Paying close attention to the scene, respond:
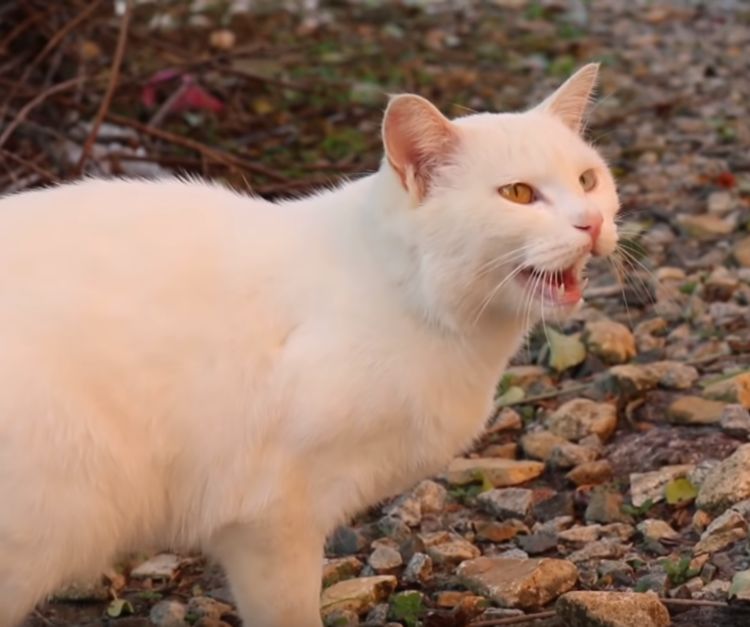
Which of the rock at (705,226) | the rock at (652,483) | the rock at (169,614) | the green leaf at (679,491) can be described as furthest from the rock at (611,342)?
the rock at (169,614)

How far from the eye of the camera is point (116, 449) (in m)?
2.88

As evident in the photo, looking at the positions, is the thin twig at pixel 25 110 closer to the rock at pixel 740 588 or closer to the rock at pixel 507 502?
the rock at pixel 507 502

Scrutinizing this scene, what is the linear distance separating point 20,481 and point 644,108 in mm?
5595

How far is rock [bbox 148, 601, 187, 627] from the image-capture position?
346 cm

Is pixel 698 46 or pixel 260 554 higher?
pixel 698 46

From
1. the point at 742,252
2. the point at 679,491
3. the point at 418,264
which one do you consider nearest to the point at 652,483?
the point at 679,491

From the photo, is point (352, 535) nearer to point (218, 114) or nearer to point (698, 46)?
point (218, 114)

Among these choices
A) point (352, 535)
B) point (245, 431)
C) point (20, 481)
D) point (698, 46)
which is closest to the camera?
→ point (20, 481)

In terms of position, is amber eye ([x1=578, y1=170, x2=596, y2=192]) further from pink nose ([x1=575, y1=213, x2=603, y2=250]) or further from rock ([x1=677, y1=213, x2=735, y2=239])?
rock ([x1=677, y1=213, x2=735, y2=239])

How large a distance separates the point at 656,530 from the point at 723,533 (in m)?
0.21

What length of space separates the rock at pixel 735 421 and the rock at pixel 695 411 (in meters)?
0.04

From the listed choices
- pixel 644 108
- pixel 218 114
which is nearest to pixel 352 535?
pixel 218 114

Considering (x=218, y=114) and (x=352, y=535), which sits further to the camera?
(x=218, y=114)

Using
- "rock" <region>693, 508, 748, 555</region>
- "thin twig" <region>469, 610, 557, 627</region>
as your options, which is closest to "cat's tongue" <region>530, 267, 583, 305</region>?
"thin twig" <region>469, 610, 557, 627</region>
